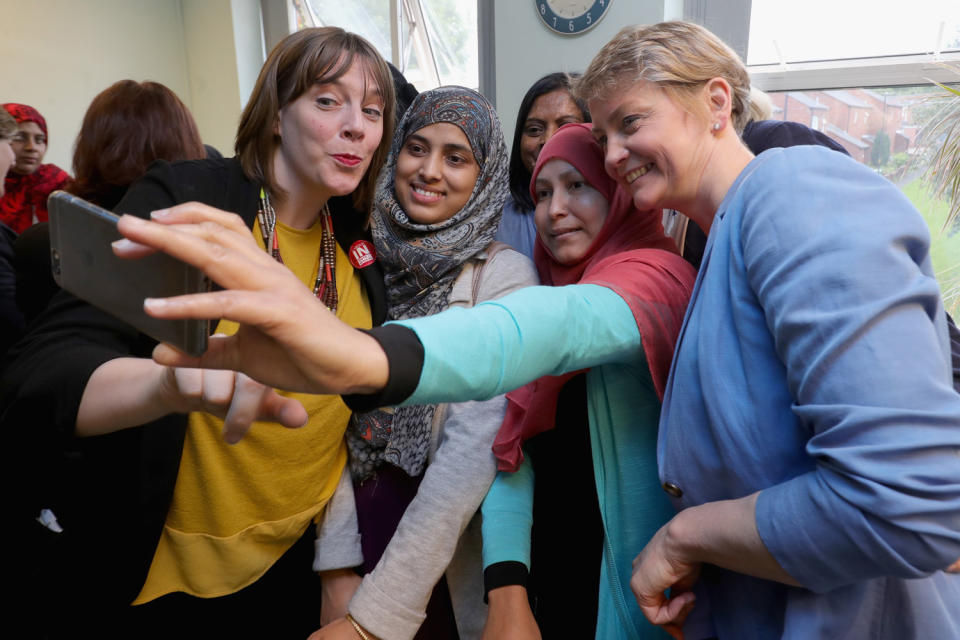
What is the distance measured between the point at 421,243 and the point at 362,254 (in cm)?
13

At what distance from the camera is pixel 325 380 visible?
2.02 feet

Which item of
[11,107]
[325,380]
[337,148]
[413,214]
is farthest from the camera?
[11,107]

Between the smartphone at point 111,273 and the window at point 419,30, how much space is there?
3511mm

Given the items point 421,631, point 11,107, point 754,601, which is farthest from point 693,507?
point 11,107

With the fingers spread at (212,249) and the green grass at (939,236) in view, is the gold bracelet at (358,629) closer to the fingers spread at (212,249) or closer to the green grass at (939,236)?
the fingers spread at (212,249)

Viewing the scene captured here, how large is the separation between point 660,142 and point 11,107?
3391mm

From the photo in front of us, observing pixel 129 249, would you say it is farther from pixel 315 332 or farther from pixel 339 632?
pixel 339 632

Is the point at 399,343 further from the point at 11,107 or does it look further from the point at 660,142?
the point at 11,107

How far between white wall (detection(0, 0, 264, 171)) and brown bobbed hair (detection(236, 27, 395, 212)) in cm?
364

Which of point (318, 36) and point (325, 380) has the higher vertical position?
point (318, 36)

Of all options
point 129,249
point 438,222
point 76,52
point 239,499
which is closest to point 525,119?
point 438,222

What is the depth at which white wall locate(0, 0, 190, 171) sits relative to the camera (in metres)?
3.87

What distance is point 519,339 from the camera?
77cm

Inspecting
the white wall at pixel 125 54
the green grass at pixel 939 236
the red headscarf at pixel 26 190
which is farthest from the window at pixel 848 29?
the white wall at pixel 125 54
